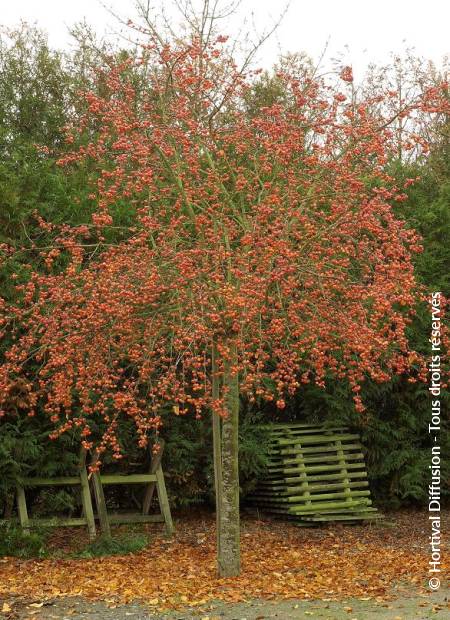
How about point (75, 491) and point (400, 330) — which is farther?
point (75, 491)

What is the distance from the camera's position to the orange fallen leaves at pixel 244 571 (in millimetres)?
5984

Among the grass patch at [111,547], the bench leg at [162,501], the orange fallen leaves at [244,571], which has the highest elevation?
the bench leg at [162,501]

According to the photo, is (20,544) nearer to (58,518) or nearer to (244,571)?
(58,518)

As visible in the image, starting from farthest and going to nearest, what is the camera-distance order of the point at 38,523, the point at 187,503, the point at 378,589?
the point at 187,503 → the point at 38,523 → the point at 378,589

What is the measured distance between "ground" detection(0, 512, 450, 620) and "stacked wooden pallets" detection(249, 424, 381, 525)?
0.24 m

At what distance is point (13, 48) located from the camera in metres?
12.5

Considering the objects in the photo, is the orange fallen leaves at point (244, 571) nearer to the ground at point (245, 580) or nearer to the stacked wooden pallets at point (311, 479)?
the ground at point (245, 580)

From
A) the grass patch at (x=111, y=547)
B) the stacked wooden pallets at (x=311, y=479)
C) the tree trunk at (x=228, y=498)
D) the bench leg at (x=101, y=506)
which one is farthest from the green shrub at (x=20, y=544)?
the stacked wooden pallets at (x=311, y=479)

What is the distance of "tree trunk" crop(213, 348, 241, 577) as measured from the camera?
6445 millimetres

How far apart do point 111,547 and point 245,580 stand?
1.64 m

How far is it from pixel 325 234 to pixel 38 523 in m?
3.85

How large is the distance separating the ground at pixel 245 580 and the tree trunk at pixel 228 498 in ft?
0.48

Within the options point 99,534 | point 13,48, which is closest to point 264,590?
point 99,534

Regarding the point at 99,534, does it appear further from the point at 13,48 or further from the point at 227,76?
the point at 13,48
